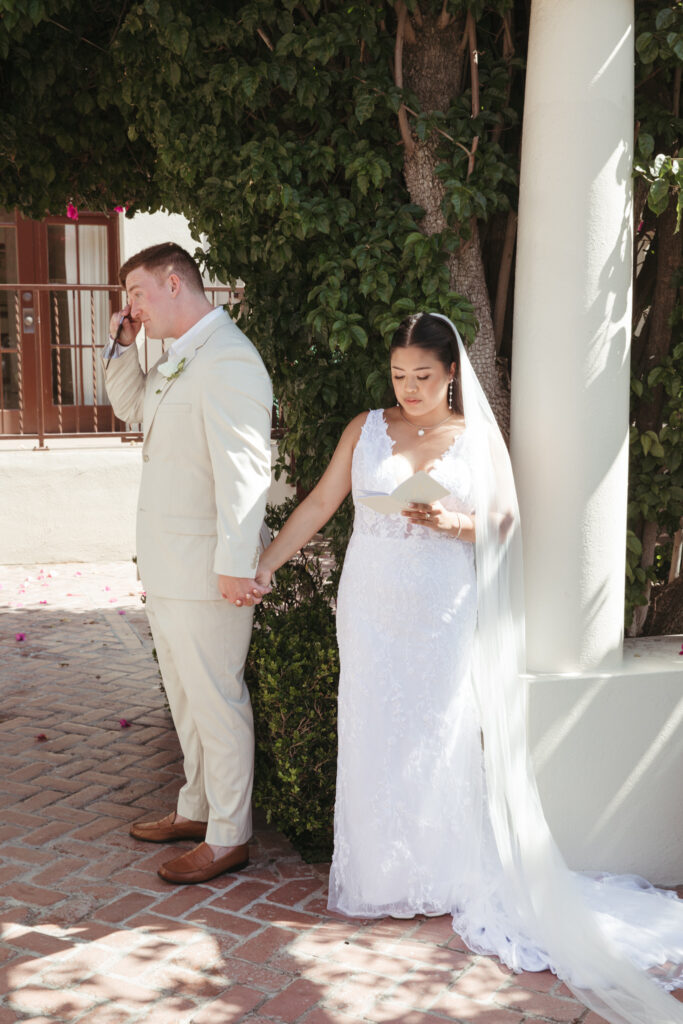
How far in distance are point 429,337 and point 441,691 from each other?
4.09 feet

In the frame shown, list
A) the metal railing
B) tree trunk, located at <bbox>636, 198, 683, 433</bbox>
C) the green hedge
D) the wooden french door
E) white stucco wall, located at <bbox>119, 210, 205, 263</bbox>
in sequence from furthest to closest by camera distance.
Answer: white stucco wall, located at <bbox>119, 210, 205, 263</bbox> → the wooden french door → the metal railing → tree trunk, located at <bbox>636, 198, 683, 433</bbox> → the green hedge

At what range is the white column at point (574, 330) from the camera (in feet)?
12.2

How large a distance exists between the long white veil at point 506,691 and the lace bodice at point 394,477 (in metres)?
0.07

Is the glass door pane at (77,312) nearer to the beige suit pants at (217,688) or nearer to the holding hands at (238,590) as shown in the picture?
the beige suit pants at (217,688)

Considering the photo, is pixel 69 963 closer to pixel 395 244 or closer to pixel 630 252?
pixel 395 244

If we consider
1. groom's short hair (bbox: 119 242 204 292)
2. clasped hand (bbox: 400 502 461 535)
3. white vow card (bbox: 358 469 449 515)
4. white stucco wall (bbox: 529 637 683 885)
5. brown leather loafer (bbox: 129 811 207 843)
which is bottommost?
brown leather loafer (bbox: 129 811 207 843)

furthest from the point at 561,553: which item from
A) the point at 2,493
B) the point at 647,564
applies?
the point at 2,493

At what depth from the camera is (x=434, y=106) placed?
420 cm

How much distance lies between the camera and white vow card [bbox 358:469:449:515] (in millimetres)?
3506

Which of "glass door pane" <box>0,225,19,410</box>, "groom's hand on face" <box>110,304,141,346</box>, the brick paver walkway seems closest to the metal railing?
"glass door pane" <box>0,225,19,410</box>

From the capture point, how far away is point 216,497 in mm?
3809

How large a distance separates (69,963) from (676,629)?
9.35ft

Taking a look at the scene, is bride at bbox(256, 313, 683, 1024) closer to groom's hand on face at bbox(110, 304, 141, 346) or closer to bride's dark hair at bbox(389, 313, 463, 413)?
bride's dark hair at bbox(389, 313, 463, 413)

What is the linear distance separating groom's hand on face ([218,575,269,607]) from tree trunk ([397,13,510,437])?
4.22 feet
